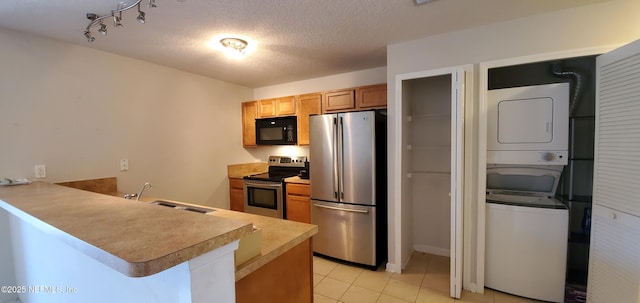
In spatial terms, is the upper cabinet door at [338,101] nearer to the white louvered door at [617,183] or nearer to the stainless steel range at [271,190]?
the stainless steel range at [271,190]

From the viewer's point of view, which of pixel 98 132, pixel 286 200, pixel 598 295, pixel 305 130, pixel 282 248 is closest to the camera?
pixel 282 248

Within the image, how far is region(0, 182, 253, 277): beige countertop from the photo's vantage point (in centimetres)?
61

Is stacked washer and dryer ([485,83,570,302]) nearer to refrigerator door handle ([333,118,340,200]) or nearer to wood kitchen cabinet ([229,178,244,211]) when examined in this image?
refrigerator door handle ([333,118,340,200])

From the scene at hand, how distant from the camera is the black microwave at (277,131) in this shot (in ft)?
11.8

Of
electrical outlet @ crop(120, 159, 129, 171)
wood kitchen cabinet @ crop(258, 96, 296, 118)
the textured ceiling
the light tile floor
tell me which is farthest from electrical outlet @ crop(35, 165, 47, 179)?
the light tile floor

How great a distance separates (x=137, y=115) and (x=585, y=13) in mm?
4155

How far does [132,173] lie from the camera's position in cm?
271

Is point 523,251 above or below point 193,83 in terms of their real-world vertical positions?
below

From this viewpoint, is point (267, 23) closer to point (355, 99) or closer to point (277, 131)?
point (355, 99)

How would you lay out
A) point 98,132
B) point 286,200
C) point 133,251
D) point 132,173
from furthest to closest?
point 286,200 < point 132,173 < point 98,132 < point 133,251

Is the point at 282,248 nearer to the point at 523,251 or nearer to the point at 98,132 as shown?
the point at 523,251

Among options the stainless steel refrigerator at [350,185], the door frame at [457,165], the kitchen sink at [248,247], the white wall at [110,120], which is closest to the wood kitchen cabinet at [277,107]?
the white wall at [110,120]

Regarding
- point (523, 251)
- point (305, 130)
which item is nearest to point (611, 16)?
point (523, 251)

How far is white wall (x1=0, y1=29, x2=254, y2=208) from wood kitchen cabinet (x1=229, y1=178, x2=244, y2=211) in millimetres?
92
